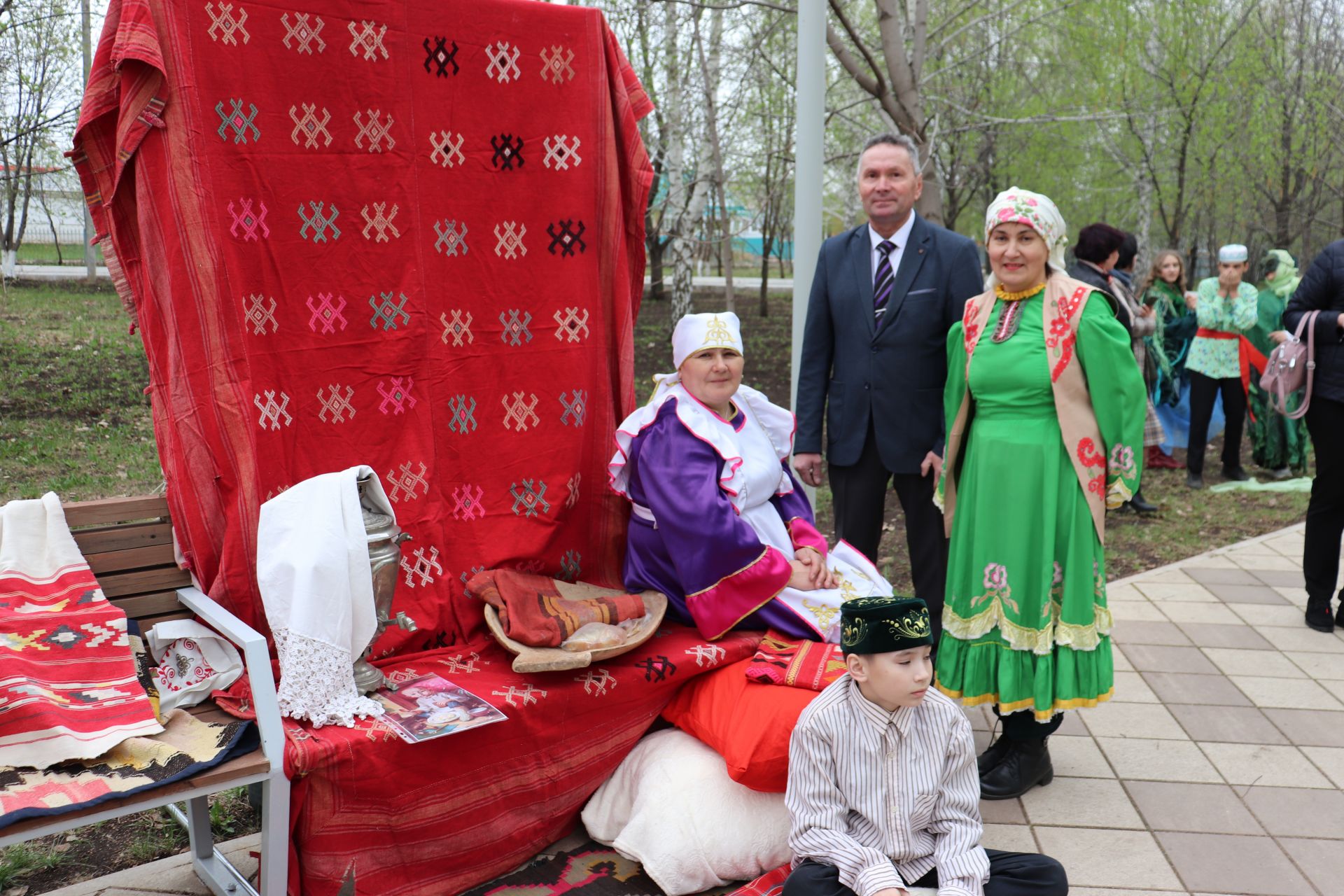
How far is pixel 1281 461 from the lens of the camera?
30.5 feet

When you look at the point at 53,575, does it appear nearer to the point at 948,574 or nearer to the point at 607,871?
the point at 607,871

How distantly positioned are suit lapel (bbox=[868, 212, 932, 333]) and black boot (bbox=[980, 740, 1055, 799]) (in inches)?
61.4

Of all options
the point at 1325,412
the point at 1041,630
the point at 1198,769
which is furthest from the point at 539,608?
the point at 1325,412

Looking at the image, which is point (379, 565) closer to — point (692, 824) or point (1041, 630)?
point (692, 824)

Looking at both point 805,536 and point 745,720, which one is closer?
point 745,720

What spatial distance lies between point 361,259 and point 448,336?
1.26ft

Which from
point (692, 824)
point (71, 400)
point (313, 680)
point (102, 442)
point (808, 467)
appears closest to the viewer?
point (313, 680)

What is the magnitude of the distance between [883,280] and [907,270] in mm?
105

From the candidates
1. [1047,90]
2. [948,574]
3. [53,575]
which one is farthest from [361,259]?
[1047,90]

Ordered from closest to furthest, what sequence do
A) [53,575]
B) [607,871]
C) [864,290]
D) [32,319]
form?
[53,575] < [607,871] < [864,290] < [32,319]

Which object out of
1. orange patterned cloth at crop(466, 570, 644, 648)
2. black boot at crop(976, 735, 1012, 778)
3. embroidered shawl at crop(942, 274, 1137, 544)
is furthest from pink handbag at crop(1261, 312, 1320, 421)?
orange patterned cloth at crop(466, 570, 644, 648)

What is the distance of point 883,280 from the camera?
13.8ft

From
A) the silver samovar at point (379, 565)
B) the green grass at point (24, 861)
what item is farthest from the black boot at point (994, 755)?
the green grass at point (24, 861)

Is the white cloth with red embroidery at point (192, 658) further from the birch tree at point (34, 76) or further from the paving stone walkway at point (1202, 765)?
the birch tree at point (34, 76)
